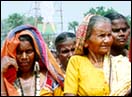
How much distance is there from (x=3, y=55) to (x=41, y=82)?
1.18 feet

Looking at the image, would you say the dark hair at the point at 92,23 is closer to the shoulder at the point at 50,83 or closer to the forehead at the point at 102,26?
the forehead at the point at 102,26

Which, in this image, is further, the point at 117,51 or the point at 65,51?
the point at 65,51

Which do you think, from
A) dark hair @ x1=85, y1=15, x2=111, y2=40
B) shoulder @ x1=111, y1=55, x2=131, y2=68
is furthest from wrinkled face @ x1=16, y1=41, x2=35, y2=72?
shoulder @ x1=111, y1=55, x2=131, y2=68

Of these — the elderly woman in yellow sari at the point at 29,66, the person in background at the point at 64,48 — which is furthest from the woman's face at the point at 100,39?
the person in background at the point at 64,48

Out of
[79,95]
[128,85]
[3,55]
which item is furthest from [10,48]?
[128,85]

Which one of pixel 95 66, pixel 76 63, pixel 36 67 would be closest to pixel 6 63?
pixel 36 67

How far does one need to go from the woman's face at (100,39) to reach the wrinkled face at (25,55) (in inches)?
21.3

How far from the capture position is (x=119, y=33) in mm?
3256

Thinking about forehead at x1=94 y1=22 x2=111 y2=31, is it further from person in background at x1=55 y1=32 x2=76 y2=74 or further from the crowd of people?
person in background at x1=55 y1=32 x2=76 y2=74

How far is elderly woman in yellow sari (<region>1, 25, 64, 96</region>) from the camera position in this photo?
2.97 metres

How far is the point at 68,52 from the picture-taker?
11.5 ft

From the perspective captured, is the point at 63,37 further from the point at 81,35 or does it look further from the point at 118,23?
the point at 81,35

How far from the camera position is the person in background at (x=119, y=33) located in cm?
326

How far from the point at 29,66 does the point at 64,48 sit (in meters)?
0.54
